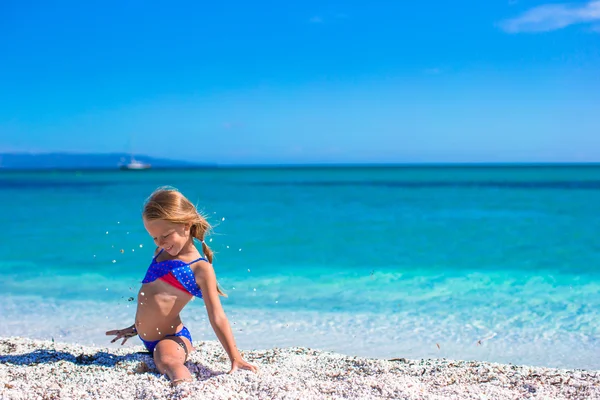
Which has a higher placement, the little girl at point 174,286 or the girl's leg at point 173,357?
the little girl at point 174,286

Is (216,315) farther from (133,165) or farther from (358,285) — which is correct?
(133,165)

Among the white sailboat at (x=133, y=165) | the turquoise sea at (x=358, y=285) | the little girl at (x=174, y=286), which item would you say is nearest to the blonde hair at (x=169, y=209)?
the little girl at (x=174, y=286)

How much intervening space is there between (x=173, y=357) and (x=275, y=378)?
68cm

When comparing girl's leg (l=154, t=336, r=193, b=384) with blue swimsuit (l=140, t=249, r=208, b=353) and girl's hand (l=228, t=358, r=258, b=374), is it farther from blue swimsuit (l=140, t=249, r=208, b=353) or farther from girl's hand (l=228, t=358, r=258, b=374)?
blue swimsuit (l=140, t=249, r=208, b=353)

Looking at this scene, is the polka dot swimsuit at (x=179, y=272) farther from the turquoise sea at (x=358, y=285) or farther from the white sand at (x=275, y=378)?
the turquoise sea at (x=358, y=285)

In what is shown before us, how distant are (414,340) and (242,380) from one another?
2.73 meters

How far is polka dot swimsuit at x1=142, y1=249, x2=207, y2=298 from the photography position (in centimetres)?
353

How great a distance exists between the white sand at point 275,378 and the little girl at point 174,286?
5.4 inches

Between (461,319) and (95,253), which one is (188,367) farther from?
(95,253)

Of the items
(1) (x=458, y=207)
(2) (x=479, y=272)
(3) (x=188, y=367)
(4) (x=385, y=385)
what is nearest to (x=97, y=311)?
(3) (x=188, y=367)

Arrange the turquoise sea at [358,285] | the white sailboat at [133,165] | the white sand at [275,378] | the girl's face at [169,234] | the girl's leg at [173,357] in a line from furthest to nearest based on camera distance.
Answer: the white sailboat at [133,165] → the turquoise sea at [358,285] → the girl's face at [169,234] → the girl's leg at [173,357] → the white sand at [275,378]

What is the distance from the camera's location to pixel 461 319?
6324mm

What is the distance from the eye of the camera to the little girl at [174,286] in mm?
3393

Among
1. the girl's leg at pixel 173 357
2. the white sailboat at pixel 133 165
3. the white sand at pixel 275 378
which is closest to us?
the white sand at pixel 275 378
